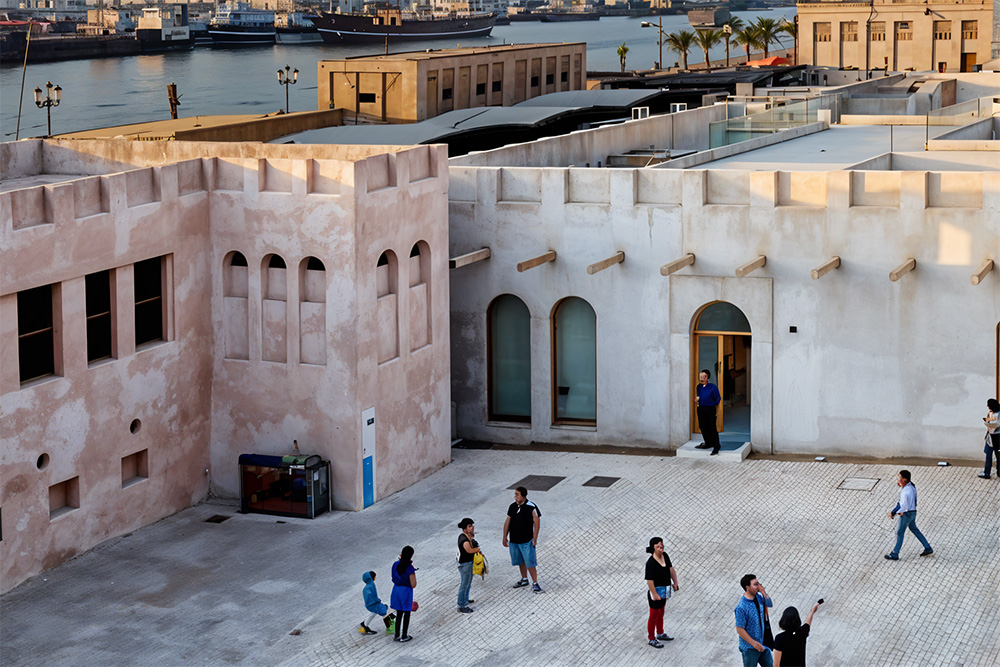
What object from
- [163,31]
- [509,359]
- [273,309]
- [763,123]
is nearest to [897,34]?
[163,31]

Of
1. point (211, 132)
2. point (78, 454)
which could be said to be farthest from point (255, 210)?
point (211, 132)

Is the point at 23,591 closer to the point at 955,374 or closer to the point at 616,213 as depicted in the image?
the point at 616,213

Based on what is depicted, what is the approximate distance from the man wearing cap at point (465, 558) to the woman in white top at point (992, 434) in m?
8.52

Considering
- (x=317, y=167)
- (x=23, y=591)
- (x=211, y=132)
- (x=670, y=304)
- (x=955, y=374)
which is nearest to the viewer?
(x=23, y=591)

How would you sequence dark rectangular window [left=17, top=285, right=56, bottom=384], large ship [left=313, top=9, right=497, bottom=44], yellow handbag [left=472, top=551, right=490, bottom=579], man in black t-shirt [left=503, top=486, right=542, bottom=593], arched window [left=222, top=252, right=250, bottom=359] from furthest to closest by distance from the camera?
large ship [left=313, top=9, right=497, bottom=44]
arched window [left=222, top=252, right=250, bottom=359]
dark rectangular window [left=17, top=285, right=56, bottom=384]
man in black t-shirt [left=503, top=486, right=542, bottom=593]
yellow handbag [left=472, top=551, right=490, bottom=579]

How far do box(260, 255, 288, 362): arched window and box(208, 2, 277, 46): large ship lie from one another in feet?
488

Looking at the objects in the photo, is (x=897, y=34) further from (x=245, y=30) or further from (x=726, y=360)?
(x=726, y=360)

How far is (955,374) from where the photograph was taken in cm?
2197

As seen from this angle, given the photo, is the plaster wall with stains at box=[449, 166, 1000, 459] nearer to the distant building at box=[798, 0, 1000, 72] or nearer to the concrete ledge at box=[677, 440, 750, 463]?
the concrete ledge at box=[677, 440, 750, 463]

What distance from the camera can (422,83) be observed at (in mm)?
58531

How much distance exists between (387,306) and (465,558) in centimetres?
617

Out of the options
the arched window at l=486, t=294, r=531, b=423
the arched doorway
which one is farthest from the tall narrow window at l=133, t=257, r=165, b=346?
the arched doorway

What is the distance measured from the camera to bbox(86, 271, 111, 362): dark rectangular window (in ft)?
63.4

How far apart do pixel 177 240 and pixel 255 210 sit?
1247mm
